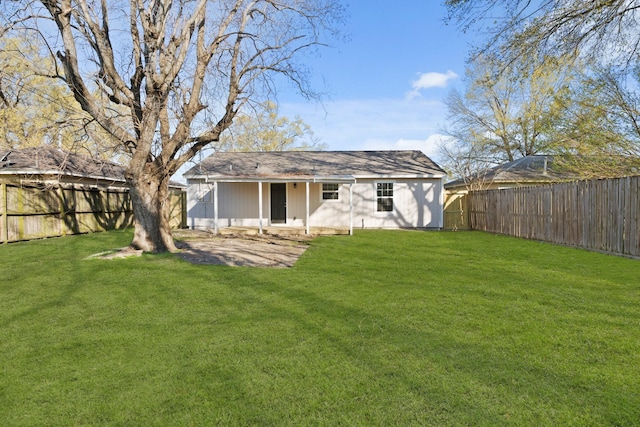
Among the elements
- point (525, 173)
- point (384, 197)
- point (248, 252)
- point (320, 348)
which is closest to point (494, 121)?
point (525, 173)

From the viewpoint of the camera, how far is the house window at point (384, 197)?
16.8 metres

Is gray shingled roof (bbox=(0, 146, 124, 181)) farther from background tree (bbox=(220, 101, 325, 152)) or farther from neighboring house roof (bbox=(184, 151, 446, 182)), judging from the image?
background tree (bbox=(220, 101, 325, 152))

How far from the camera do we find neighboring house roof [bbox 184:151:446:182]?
16406mm

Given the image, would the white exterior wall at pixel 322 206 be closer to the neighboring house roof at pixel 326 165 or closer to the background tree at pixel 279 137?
the neighboring house roof at pixel 326 165

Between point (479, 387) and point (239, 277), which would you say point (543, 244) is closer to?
point (239, 277)

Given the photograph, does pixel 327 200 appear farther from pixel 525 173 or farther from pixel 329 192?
pixel 525 173

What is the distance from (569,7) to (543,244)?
22.2 ft

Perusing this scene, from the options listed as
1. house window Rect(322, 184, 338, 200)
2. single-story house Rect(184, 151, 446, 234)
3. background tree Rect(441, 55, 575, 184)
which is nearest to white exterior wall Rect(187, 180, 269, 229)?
single-story house Rect(184, 151, 446, 234)

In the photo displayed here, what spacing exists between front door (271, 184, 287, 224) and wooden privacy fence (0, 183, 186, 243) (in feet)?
17.0

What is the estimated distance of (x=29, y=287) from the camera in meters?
5.78

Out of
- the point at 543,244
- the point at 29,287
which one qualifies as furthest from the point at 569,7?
the point at 29,287

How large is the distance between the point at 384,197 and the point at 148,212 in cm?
1064

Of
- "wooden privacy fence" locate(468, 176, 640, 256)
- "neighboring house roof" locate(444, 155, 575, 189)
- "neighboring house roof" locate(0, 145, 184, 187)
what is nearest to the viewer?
"wooden privacy fence" locate(468, 176, 640, 256)

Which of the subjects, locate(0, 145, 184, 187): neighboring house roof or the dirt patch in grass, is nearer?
the dirt patch in grass
